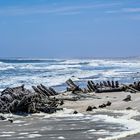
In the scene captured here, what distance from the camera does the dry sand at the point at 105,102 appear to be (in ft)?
61.8

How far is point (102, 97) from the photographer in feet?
74.3

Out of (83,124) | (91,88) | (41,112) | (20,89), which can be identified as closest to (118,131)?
(83,124)

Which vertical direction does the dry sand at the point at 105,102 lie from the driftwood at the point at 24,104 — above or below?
below

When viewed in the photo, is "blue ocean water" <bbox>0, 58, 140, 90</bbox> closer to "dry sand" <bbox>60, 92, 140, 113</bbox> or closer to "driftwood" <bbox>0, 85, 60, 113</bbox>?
"dry sand" <bbox>60, 92, 140, 113</bbox>

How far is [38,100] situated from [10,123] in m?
3.19

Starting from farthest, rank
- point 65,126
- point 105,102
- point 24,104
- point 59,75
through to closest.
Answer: point 59,75 < point 105,102 < point 24,104 < point 65,126

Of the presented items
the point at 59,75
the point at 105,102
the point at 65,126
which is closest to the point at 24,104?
the point at 65,126

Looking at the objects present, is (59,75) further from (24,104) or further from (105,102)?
(24,104)

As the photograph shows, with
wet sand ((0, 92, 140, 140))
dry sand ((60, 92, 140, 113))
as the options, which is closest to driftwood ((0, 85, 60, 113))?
wet sand ((0, 92, 140, 140))

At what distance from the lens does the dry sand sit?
18828mm

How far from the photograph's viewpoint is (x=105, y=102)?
20.6 meters

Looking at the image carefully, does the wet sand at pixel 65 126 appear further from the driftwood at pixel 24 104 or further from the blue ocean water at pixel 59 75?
the blue ocean water at pixel 59 75

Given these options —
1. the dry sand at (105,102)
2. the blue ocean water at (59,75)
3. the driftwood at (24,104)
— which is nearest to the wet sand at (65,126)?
the dry sand at (105,102)

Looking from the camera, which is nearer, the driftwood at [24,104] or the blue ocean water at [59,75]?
the driftwood at [24,104]
